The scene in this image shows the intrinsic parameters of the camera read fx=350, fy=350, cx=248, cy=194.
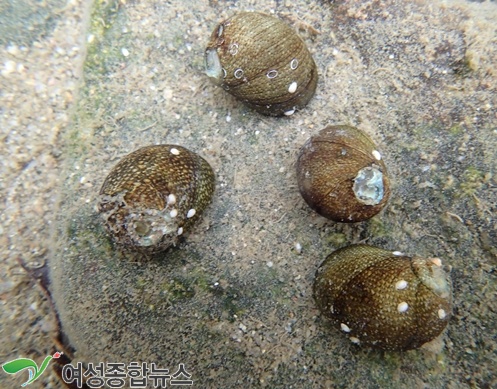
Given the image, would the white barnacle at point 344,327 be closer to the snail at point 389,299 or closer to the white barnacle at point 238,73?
the snail at point 389,299

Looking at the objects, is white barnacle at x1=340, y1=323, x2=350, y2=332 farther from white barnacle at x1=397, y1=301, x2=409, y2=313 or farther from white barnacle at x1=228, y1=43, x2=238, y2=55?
white barnacle at x1=228, y1=43, x2=238, y2=55

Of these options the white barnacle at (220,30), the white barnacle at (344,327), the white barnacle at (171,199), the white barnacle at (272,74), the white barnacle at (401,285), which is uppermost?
the white barnacle at (220,30)

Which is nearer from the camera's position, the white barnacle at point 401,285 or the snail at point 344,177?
the white barnacle at point 401,285

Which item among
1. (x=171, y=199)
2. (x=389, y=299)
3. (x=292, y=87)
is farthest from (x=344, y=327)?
(x=292, y=87)

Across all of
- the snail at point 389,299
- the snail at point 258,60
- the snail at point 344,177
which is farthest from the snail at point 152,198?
the snail at point 389,299

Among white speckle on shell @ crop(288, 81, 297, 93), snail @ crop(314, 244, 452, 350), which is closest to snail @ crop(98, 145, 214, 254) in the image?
white speckle on shell @ crop(288, 81, 297, 93)
